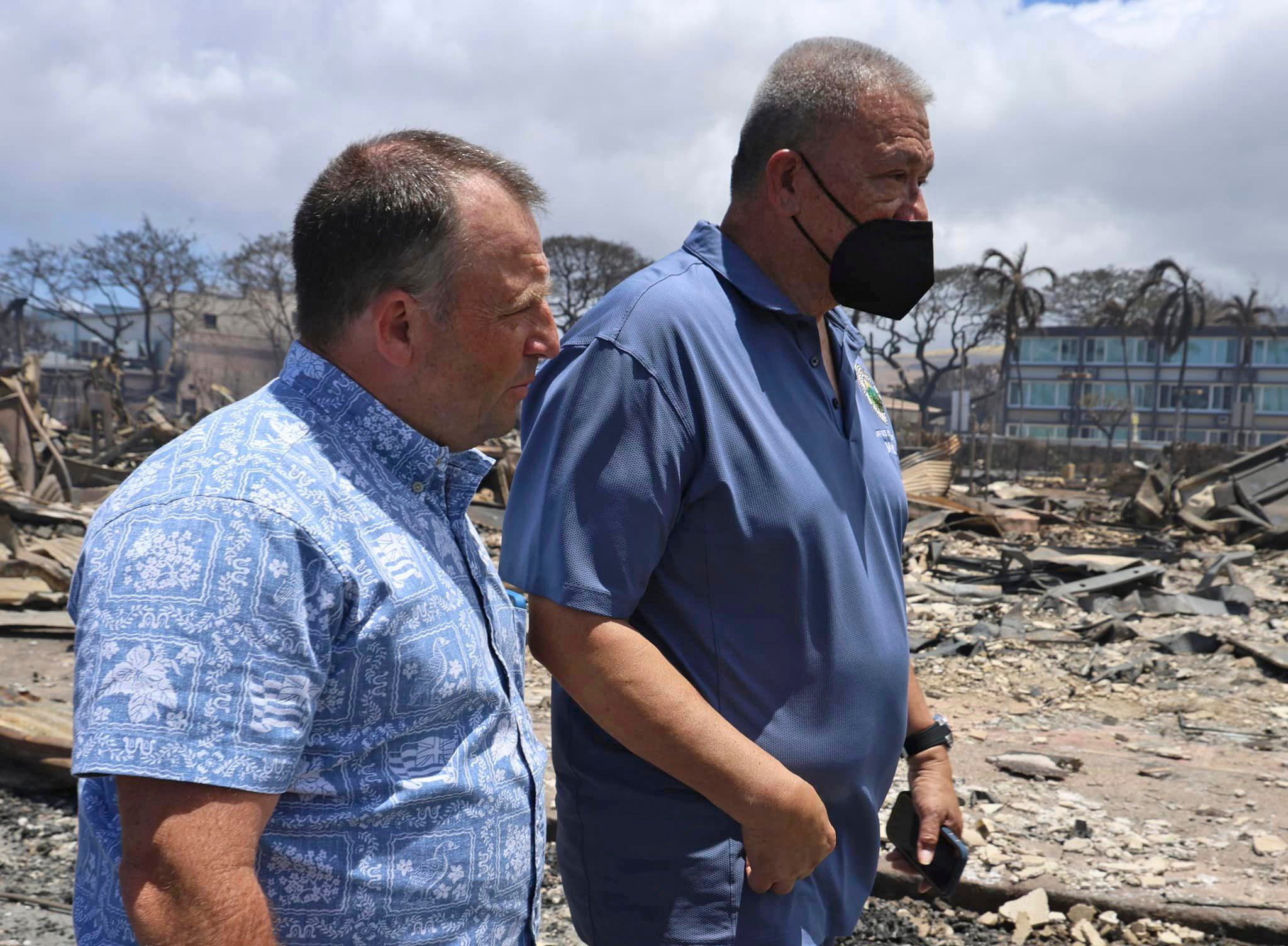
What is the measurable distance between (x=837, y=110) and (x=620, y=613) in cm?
92

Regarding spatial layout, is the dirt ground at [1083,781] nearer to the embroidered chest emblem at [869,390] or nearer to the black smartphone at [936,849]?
the black smartphone at [936,849]

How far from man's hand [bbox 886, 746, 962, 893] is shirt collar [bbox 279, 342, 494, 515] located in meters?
1.21

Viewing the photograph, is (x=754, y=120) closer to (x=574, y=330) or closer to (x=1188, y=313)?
(x=574, y=330)

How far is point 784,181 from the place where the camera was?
1.82 meters

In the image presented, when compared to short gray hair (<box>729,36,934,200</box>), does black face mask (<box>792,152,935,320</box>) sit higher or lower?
lower

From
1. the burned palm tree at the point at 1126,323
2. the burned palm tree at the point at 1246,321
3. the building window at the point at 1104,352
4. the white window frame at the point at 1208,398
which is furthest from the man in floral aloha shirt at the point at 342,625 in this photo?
the building window at the point at 1104,352

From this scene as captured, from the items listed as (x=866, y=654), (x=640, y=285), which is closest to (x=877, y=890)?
(x=866, y=654)

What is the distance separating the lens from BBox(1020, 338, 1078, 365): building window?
48.4 metres

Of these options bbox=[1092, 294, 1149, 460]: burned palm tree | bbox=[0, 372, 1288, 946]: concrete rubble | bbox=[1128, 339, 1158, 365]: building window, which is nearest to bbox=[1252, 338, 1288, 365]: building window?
bbox=[1128, 339, 1158, 365]: building window

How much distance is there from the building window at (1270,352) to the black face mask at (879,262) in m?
50.0

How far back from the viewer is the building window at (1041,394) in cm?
4962

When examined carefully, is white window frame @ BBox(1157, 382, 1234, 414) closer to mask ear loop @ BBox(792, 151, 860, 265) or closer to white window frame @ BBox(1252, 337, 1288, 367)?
white window frame @ BBox(1252, 337, 1288, 367)

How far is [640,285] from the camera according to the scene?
1632mm

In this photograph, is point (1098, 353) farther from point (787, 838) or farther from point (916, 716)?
point (787, 838)
